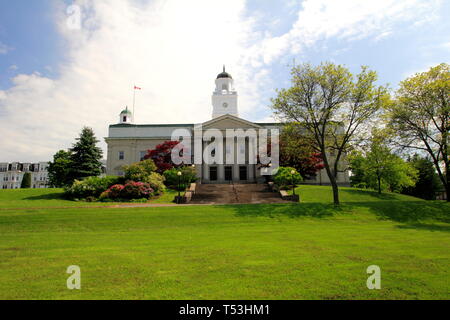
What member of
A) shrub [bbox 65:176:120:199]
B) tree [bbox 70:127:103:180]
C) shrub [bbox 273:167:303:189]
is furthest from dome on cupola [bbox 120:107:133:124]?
shrub [bbox 273:167:303:189]

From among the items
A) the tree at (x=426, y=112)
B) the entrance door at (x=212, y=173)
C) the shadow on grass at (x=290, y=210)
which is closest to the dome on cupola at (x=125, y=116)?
the entrance door at (x=212, y=173)

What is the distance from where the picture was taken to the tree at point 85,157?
3669 cm

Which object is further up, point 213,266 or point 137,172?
point 137,172

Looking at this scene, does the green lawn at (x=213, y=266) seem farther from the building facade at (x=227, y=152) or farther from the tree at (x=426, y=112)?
the building facade at (x=227, y=152)

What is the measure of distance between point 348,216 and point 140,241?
1254cm

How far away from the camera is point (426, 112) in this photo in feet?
64.7

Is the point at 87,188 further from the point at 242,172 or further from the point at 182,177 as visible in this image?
the point at 242,172

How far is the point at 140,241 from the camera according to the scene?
8.69 m

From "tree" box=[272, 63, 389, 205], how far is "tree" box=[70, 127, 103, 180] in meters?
29.0

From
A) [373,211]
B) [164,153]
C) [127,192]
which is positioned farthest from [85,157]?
[373,211]

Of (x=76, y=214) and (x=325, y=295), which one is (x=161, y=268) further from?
(x=76, y=214)

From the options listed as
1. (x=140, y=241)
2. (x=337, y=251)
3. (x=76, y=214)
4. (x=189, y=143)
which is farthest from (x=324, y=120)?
(x=189, y=143)

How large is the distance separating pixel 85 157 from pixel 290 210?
32.1m

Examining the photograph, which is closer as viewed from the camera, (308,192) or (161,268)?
(161,268)
